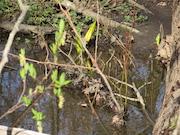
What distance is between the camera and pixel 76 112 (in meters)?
4.07

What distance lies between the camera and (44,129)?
3723mm

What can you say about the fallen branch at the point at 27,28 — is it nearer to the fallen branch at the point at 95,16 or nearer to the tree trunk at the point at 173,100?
the fallen branch at the point at 95,16

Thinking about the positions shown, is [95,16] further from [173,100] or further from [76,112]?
[173,100]

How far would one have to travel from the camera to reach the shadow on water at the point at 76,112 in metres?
3.75

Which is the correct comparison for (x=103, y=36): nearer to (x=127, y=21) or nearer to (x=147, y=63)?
(x=127, y=21)

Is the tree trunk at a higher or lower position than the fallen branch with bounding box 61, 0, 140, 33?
lower

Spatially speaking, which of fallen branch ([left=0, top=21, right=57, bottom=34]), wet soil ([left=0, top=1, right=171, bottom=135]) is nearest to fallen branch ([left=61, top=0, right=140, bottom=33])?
fallen branch ([left=0, top=21, right=57, bottom=34])

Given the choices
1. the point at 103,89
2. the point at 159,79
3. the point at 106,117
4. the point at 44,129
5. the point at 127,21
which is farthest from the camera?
the point at 127,21

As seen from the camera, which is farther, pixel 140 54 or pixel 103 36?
pixel 103 36

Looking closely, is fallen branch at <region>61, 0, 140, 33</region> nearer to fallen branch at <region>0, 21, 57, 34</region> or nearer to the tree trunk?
fallen branch at <region>0, 21, 57, 34</region>

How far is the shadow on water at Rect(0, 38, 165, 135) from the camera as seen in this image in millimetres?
3754

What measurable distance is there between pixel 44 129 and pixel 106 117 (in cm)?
73

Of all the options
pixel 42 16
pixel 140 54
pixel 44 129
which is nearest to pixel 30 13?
pixel 42 16

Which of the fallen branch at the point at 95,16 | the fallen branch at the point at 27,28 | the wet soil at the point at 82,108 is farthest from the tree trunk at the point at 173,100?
the fallen branch at the point at 27,28
